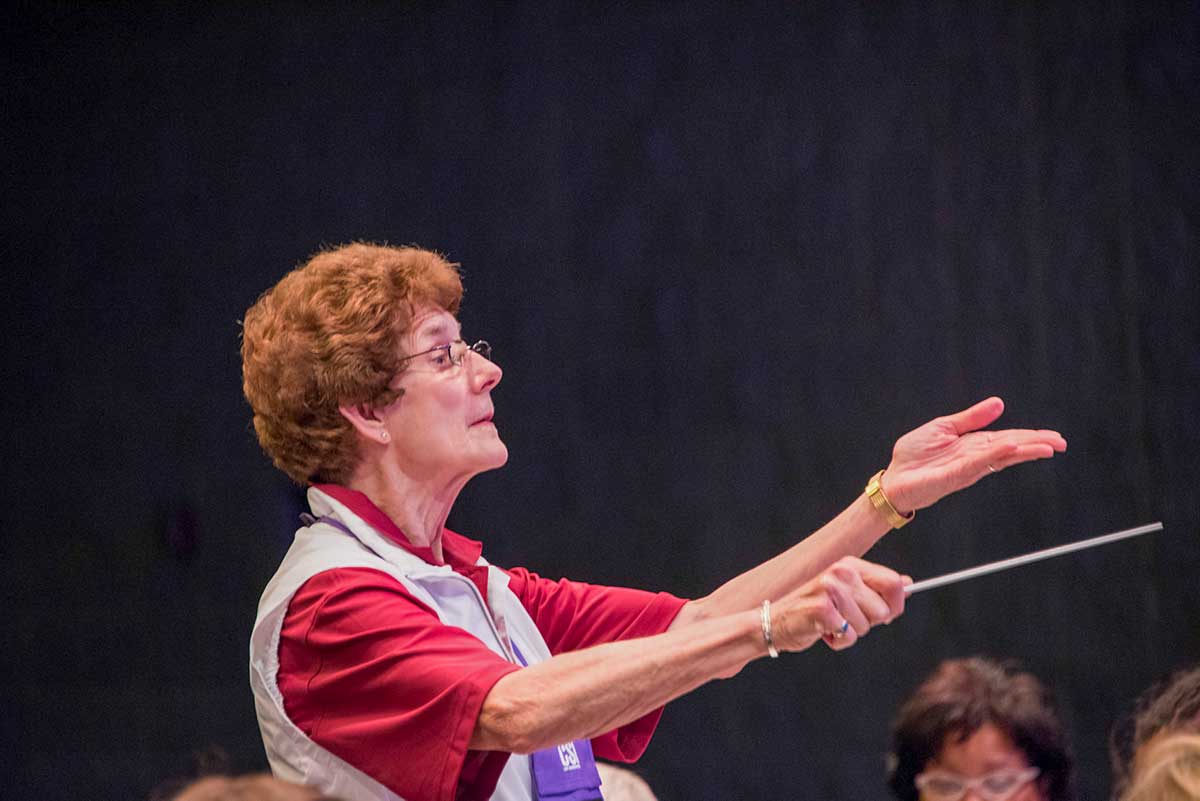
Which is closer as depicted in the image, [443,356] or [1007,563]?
[1007,563]

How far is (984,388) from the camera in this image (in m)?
3.21

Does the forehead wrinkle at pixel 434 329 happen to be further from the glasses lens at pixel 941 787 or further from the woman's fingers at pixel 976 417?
the glasses lens at pixel 941 787

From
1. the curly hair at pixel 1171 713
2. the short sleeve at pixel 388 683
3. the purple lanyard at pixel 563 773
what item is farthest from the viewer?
the curly hair at pixel 1171 713

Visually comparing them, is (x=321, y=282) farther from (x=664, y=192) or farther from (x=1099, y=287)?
(x=1099, y=287)

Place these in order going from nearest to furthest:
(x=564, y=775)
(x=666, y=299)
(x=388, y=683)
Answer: (x=388, y=683)
(x=564, y=775)
(x=666, y=299)

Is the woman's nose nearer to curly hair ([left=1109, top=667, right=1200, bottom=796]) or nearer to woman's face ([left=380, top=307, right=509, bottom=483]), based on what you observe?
woman's face ([left=380, top=307, right=509, bottom=483])

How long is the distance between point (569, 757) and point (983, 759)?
0.57 meters

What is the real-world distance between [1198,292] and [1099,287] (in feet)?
0.71

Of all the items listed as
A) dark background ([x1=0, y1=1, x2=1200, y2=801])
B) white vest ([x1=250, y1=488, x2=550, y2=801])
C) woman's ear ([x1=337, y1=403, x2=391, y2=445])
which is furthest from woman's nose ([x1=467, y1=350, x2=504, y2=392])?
dark background ([x1=0, y1=1, x2=1200, y2=801])

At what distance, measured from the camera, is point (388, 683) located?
1.60 metres

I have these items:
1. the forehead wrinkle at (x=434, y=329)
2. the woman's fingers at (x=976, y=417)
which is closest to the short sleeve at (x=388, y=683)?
the forehead wrinkle at (x=434, y=329)

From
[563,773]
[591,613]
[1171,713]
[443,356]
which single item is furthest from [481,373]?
[1171,713]

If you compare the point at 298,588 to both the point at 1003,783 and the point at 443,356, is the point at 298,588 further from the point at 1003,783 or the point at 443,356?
the point at 1003,783

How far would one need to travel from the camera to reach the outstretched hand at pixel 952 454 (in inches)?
76.7
